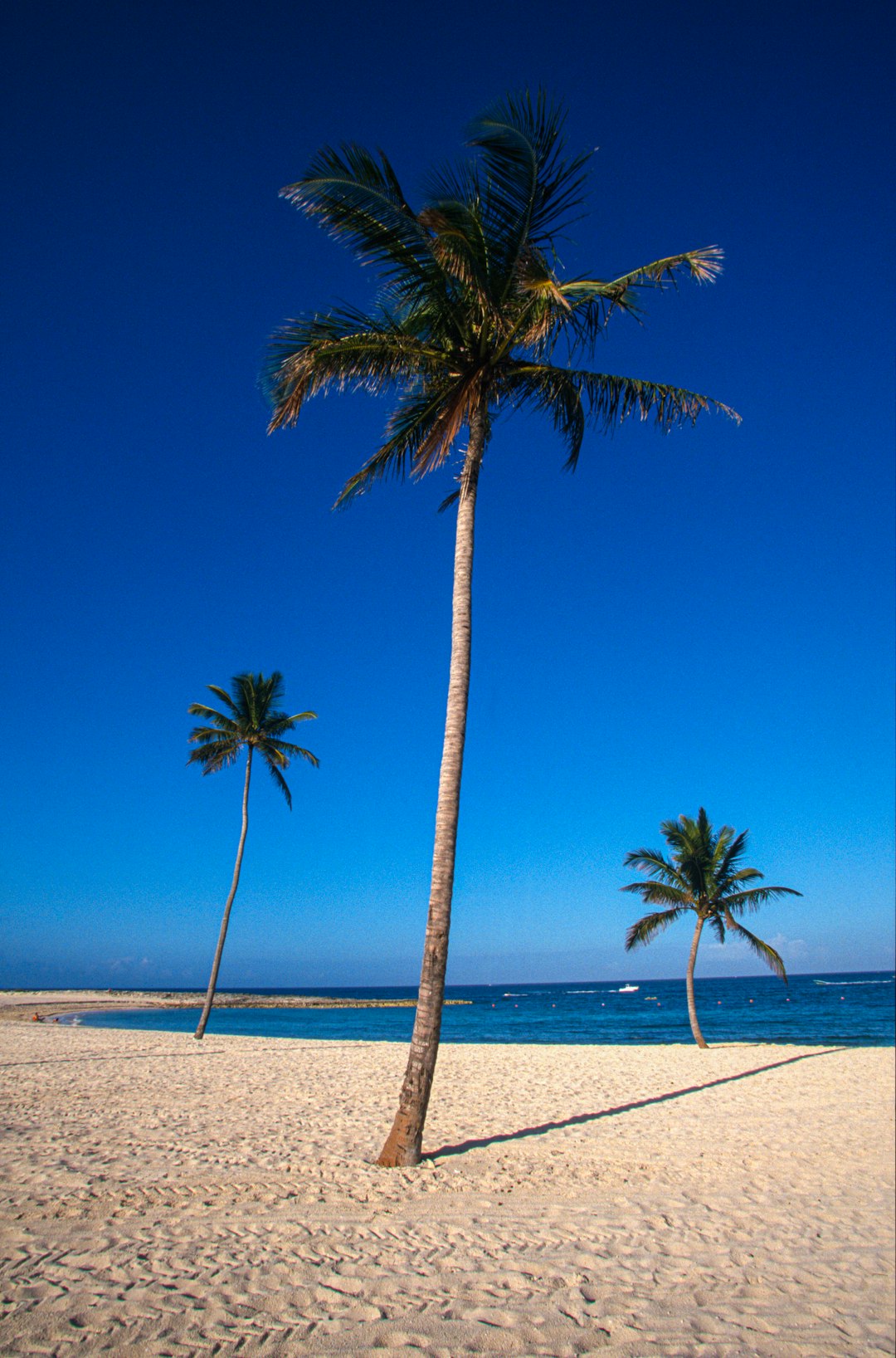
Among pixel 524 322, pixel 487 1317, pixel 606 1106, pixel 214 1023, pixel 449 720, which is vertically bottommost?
pixel 214 1023

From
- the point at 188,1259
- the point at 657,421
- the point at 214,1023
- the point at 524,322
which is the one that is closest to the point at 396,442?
the point at 524,322

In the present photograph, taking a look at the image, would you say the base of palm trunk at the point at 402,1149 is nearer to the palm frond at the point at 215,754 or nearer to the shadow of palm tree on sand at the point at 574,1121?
the shadow of palm tree on sand at the point at 574,1121

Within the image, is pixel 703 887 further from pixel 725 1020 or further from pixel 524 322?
pixel 725 1020

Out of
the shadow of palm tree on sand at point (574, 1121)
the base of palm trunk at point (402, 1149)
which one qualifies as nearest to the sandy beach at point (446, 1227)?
the shadow of palm tree on sand at point (574, 1121)

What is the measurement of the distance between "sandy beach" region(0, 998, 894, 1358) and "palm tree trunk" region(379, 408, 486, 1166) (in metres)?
0.47

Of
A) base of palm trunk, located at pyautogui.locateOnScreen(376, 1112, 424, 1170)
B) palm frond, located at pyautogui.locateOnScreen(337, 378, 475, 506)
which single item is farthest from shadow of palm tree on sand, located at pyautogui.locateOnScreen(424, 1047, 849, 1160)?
palm frond, located at pyautogui.locateOnScreen(337, 378, 475, 506)

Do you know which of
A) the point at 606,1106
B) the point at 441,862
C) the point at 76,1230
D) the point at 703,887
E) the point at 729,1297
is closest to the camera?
the point at 729,1297

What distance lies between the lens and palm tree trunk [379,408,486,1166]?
7.15 m

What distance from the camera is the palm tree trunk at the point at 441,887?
7152 millimetres

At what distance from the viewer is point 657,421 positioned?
9.30m

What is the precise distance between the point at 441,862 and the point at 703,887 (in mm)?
17964

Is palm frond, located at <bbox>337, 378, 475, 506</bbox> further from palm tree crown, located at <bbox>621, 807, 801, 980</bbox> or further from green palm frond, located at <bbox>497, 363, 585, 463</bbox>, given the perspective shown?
palm tree crown, located at <bbox>621, 807, 801, 980</bbox>

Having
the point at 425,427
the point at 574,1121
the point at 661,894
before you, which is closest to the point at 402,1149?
the point at 574,1121

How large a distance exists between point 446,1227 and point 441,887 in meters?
2.82
